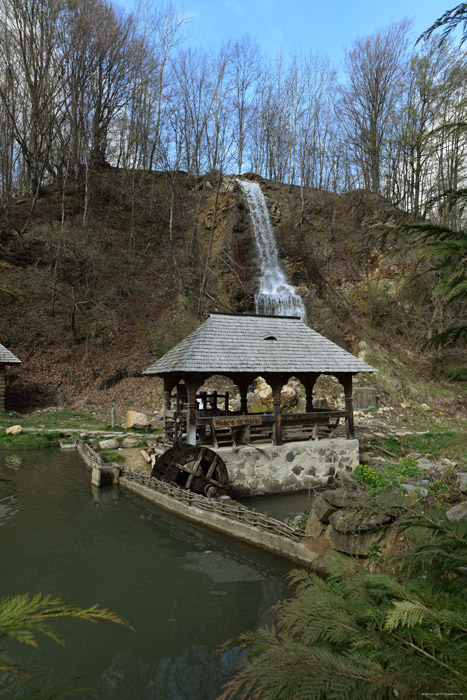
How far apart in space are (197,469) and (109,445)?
485 cm

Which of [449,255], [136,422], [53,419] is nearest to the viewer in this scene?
[449,255]

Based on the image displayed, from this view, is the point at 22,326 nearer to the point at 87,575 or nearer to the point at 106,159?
the point at 106,159

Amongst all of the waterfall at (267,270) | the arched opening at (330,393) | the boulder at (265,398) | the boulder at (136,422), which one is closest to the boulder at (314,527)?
the boulder at (265,398)

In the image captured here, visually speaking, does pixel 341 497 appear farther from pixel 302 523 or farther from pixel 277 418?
pixel 277 418

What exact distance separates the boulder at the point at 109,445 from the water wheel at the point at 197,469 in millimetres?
3922

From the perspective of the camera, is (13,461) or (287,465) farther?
(13,461)

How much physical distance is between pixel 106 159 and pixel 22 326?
16730 millimetres

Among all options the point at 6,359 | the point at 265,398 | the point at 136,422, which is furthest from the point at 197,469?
the point at 6,359

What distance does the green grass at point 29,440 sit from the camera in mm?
13441

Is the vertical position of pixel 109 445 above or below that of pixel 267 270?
below

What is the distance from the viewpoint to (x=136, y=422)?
15.9m

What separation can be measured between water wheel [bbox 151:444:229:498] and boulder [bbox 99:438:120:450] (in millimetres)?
3922

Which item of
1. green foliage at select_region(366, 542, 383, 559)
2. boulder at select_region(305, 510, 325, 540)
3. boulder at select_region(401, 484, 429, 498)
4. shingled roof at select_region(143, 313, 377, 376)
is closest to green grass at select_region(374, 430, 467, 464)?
shingled roof at select_region(143, 313, 377, 376)

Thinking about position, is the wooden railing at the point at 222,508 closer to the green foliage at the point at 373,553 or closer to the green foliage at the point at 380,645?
the green foliage at the point at 373,553
